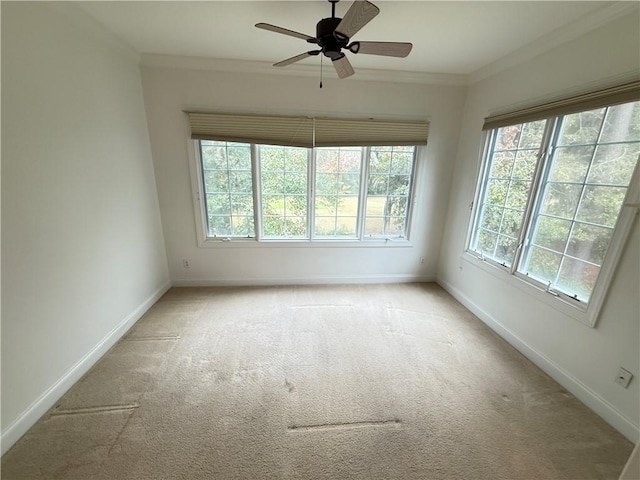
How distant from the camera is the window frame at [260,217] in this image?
113 inches

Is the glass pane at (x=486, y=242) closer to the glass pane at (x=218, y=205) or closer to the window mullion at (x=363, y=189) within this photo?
the window mullion at (x=363, y=189)

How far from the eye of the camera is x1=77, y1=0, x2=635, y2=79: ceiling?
5.44ft

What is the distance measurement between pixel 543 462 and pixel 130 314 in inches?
126

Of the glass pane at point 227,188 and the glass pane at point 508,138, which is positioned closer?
the glass pane at point 508,138

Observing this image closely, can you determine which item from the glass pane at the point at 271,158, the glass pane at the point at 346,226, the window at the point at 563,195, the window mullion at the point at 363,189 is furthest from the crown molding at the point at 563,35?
the glass pane at the point at 271,158

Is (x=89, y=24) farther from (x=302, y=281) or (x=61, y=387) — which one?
(x=302, y=281)

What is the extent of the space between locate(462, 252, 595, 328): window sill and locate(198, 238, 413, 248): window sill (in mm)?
899

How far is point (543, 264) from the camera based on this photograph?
6.91 ft

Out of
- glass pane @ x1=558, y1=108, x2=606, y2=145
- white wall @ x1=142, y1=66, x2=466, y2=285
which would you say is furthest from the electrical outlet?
white wall @ x1=142, y1=66, x2=466, y2=285

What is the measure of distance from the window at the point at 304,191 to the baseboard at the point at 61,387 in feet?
4.19

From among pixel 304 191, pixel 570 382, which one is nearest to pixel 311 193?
pixel 304 191

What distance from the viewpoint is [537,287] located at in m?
2.11

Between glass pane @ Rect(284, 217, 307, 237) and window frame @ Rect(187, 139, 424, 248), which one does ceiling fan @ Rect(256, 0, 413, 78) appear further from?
glass pane @ Rect(284, 217, 307, 237)

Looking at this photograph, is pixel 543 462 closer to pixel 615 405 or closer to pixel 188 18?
pixel 615 405
